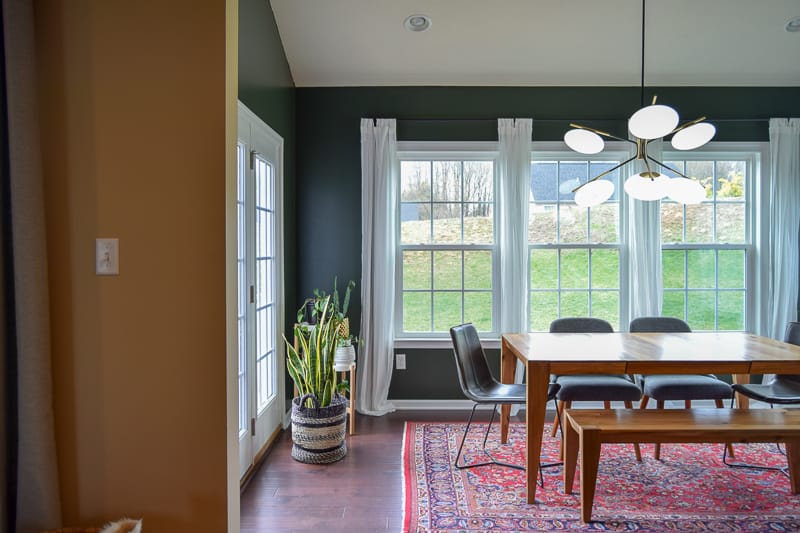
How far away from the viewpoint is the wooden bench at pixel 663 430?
207 centimetres

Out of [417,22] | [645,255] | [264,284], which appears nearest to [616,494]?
[645,255]

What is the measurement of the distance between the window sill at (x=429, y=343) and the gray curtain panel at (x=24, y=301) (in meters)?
2.55

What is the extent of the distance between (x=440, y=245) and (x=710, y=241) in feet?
7.13

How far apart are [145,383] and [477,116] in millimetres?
3072

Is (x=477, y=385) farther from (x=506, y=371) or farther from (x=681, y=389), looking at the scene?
(x=681, y=389)

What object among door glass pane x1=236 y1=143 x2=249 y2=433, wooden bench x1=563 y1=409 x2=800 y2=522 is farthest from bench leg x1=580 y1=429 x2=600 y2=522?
door glass pane x1=236 y1=143 x2=249 y2=433

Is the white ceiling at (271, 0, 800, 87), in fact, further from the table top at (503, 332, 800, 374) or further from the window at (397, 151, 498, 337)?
the table top at (503, 332, 800, 374)

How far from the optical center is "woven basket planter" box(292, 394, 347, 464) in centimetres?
270

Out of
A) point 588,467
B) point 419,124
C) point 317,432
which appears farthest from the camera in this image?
point 419,124

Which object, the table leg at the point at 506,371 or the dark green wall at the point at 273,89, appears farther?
the table leg at the point at 506,371

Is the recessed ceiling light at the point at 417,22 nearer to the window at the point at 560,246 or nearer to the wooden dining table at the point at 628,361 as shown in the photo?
the window at the point at 560,246

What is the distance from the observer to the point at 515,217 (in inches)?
141

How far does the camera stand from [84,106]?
4.68 ft

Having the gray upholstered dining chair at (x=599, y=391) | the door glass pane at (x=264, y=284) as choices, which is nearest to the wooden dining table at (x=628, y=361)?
the gray upholstered dining chair at (x=599, y=391)
